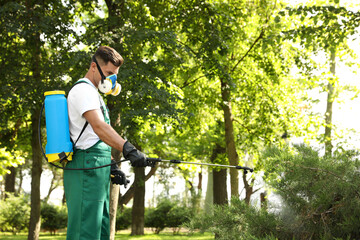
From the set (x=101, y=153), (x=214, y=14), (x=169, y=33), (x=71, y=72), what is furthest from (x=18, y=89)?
(x=101, y=153)

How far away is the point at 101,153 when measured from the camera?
3357mm

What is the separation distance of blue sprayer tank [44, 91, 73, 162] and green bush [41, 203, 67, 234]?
17.1 meters

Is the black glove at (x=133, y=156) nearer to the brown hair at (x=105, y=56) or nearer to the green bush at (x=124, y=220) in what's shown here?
the brown hair at (x=105, y=56)

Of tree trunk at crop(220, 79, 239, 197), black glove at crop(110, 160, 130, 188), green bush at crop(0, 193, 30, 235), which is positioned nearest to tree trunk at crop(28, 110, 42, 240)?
tree trunk at crop(220, 79, 239, 197)

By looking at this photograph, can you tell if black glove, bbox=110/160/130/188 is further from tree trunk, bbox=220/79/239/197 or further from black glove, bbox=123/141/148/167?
tree trunk, bbox=220/79/239/197

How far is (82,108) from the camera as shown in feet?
10.8

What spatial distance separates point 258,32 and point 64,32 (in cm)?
703

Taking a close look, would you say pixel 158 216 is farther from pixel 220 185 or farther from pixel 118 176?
pixel 118 176

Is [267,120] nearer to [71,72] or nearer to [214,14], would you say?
[214,14]

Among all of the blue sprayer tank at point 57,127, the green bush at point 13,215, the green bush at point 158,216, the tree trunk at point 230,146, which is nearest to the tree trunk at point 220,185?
the green bush at point 158,216

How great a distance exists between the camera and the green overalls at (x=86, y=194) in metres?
3.24

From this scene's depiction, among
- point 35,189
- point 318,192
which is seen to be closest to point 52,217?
point 35,189

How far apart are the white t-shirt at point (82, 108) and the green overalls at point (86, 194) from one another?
0.07 m

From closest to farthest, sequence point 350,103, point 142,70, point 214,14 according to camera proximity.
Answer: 1. point 142,70
2. point 214,14
3. point 350,103
